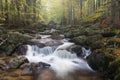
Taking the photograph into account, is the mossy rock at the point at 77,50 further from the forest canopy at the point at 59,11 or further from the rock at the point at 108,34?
the forest canopy at the point at 59,11

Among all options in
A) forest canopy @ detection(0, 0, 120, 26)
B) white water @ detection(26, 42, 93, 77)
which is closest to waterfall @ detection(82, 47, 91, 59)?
white water @ detection(26, 42, 93, 77)

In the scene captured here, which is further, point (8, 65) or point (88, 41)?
point (88, 41)

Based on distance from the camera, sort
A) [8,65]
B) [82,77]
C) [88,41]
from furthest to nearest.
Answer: [88,41]
[8,65]
[82,77]

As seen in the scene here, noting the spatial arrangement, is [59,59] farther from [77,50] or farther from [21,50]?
[21,50]

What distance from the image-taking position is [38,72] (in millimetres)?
12086

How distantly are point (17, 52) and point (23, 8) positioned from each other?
1722cm

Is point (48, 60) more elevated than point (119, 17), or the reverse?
point (119, 17)

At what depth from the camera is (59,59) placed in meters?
15.4

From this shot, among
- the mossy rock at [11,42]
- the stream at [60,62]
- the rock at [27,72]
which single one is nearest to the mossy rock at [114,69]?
the stream at [60,62]

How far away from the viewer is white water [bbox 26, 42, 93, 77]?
13.2m

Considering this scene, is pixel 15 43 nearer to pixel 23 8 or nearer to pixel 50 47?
pixel 50 47

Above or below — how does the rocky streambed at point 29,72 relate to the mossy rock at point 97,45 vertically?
below

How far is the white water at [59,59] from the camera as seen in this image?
43.2ft

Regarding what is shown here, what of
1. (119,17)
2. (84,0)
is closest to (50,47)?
(119,17)
